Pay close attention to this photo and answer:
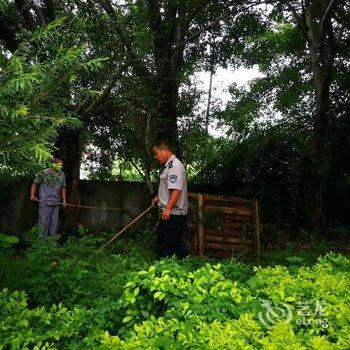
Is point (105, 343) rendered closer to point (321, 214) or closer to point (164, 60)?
point (164, 60)

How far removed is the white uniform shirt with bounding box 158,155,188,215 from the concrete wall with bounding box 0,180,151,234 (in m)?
4.95

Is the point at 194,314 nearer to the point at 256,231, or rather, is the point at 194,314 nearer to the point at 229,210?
the point at 229,210

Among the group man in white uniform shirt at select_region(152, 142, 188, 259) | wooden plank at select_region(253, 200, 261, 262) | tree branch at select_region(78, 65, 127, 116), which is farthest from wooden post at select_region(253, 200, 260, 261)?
tree branch at select_region(78, 65, 127, 116)

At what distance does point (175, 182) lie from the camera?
19.0ft

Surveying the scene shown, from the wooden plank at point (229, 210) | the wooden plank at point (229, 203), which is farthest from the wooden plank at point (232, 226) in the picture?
the wooden plank at point (229, 203)

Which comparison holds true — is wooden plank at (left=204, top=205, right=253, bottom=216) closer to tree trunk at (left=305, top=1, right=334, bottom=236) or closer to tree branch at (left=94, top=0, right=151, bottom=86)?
tree trunk at (left=305, top=1, right=334, bottom=236)

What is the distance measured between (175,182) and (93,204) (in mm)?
6086

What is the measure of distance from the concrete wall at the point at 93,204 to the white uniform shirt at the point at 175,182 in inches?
195

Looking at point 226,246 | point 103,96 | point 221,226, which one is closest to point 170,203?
point 221,226

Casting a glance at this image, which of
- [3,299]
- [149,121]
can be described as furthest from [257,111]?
[3,299]

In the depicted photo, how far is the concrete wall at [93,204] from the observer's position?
1041 cm

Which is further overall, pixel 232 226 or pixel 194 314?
pixel 232 226

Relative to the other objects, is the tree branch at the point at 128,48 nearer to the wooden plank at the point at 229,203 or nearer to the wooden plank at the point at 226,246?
the wooden plank at the point at 229,203

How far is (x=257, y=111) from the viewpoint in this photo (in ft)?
53.0
